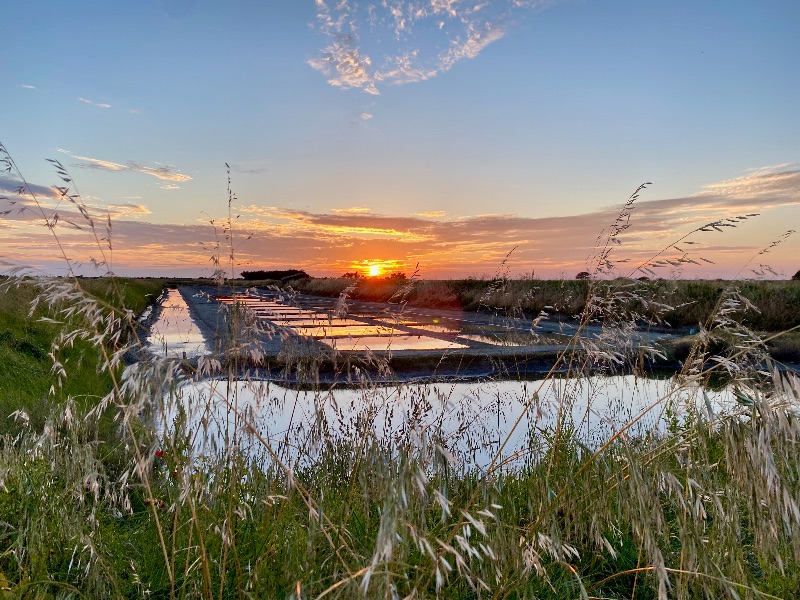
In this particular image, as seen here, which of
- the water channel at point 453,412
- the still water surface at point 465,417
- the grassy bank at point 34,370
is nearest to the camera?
the water channel at point 453,412

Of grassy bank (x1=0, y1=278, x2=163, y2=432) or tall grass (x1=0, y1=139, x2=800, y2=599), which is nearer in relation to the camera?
tall grass (x1=0, y1=139, x2=800, y2=599)

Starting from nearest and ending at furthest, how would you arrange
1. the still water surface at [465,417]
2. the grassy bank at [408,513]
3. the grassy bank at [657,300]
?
the grassy bank at [408,513]
the still water surface at [465,417]
the grassy bank at [657,300]

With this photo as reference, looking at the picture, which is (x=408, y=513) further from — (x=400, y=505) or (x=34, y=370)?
(x=34, y=370)

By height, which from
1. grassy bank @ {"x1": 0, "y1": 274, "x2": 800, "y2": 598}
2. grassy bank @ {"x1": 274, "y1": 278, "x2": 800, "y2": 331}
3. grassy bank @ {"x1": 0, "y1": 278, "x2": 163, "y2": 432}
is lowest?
grassy bank @ {"x1": 274, "y1": 278, "x2": 800, "y2": 331}

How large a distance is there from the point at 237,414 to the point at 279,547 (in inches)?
29.8

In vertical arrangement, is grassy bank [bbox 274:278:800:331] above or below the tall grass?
below

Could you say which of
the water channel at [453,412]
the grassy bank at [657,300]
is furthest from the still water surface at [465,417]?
the grassy bank at [657,300]

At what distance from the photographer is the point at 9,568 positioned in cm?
345

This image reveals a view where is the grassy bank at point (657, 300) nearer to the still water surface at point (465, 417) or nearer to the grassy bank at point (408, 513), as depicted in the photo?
the still water surface at point (465, 417)

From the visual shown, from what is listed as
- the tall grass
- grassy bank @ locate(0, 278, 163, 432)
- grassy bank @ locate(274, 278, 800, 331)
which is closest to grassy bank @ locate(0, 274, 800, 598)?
the tall grass

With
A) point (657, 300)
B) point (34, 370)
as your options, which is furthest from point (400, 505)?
point (657, 300)

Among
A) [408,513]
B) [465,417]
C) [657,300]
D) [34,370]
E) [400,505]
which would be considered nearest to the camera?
[400,505]

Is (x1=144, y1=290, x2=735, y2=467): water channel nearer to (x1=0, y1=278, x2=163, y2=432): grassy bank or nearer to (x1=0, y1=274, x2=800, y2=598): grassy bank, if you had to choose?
(x1=0, y1=274, x2=800, y2=598): grassy bank

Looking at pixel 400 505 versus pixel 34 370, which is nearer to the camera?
pixel 400 505
